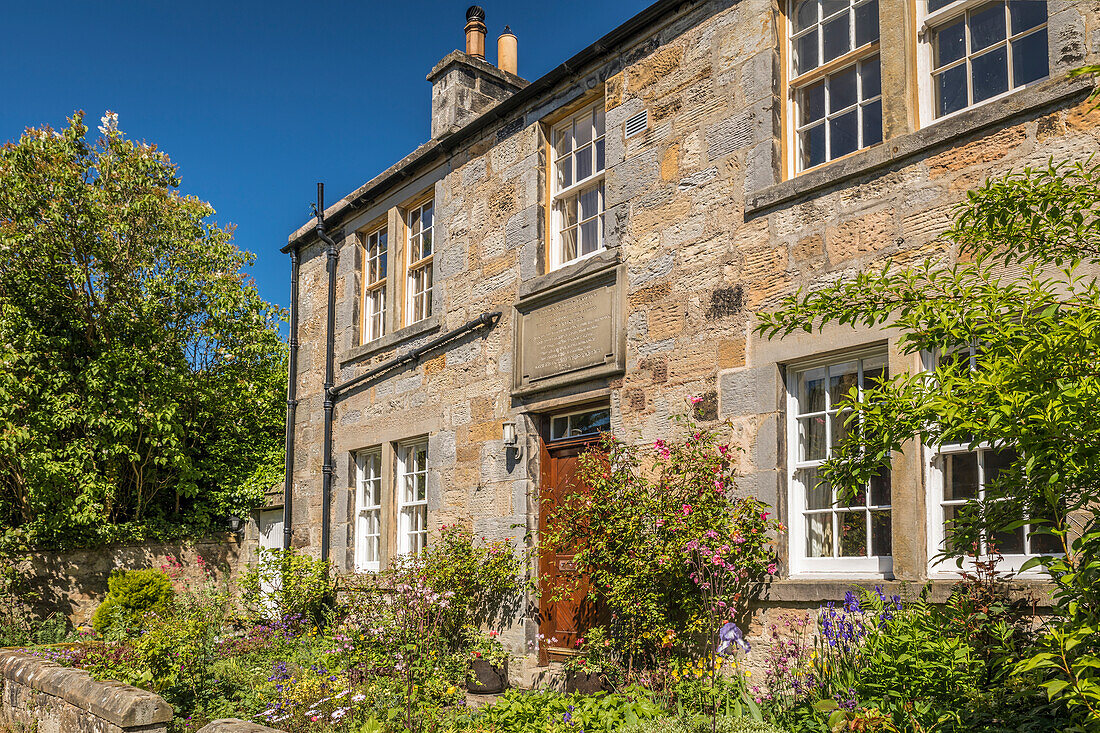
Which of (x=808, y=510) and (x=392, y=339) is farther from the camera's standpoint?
(x=392, y=339)

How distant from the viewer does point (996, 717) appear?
447 cm

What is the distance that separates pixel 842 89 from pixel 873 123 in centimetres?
43

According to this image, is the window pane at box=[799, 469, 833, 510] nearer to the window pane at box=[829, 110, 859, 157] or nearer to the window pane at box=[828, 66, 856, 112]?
the window pane at box=[829, 110, 859, 157]

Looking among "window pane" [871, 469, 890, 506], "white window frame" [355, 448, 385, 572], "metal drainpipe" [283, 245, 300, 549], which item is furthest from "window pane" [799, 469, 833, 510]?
"metal drainpipe" [283, 245, 300, 549]

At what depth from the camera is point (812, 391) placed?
6.66 meters

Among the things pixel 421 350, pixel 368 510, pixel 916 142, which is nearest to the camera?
pixel 916 142

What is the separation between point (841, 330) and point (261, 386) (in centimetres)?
1192

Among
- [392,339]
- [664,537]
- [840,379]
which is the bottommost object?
[664,537]

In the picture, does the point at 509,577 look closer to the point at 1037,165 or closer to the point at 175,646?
the point at 175,646

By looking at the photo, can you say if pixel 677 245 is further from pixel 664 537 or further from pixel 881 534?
pixel 881 534

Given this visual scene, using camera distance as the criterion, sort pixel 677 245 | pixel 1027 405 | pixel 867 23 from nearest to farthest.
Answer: pixel 1027 405 → pixel 867 23 → pixel 677 245

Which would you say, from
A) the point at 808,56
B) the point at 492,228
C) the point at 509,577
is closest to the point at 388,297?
the point at 492,228

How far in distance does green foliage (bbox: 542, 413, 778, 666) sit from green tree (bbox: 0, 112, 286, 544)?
7964 mm

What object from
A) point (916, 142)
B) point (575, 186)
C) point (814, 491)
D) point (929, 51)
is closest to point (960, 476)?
point (814, 491)
